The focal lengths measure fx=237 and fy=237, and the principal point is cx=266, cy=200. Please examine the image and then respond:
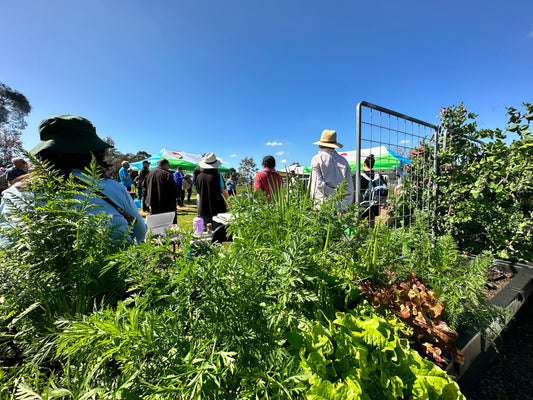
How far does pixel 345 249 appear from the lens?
1309 millimetres

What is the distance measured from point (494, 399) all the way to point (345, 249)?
1.75 m

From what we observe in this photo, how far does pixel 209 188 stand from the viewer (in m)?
4.98

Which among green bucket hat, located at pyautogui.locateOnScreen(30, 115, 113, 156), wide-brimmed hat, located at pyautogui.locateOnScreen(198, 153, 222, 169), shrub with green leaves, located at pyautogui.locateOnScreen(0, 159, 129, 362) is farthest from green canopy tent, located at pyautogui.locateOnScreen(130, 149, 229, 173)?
shrub with green leaves, located at pyautogui.locateOnScreen(0, 159, 129, 362)

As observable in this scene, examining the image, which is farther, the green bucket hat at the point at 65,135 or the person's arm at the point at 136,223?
the person's arm at the point at 136,223

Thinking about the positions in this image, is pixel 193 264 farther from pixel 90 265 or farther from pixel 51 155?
pixel 51 155

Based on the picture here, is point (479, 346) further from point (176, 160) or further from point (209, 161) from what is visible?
point (176, 160)

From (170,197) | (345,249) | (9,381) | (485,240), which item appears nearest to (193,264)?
(9,381)

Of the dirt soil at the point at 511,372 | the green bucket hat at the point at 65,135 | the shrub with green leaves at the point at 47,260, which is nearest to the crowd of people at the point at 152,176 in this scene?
the green bucket hat at the point at 65,135

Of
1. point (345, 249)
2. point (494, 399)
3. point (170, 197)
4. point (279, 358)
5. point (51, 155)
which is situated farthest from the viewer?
point (170, 197)

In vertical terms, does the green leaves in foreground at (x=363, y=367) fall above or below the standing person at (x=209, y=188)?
below

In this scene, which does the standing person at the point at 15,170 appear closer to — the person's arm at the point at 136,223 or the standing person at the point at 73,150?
the standing person at the point at 73,150

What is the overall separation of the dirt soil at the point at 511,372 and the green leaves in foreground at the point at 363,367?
3.63 ft

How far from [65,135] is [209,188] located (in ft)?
11.3

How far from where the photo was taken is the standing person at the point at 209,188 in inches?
197
